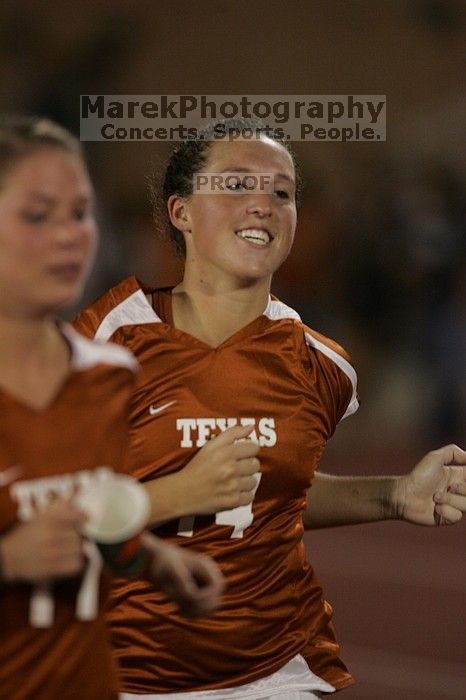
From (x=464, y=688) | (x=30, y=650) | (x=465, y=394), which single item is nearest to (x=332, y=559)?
(x=464, y=688)

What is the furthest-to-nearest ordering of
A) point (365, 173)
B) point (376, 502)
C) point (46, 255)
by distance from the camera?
1. point (365, 173)
2. point (376, 502)
3. point (46, 255)

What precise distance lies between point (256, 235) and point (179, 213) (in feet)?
1.07

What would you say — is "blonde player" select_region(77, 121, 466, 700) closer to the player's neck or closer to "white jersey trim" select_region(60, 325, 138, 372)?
the player's neck

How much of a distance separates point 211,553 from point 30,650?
101 cm

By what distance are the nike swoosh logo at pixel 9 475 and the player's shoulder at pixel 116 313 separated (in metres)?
1.07

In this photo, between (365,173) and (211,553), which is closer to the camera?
(211,553)

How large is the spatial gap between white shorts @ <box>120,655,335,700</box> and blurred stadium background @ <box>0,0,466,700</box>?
14.4 ft

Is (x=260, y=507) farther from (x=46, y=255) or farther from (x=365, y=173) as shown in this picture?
(x=365, y=173)

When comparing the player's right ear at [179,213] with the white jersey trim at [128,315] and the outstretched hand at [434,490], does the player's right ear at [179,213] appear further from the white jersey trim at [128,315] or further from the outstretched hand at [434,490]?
the outstretched hand at [434,490]

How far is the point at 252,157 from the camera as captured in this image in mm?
2887

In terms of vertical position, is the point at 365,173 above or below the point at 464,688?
above

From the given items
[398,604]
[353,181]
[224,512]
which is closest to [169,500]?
[224,512]

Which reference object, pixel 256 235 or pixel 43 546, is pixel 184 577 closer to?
pixel 43 546

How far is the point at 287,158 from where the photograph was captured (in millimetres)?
2922
